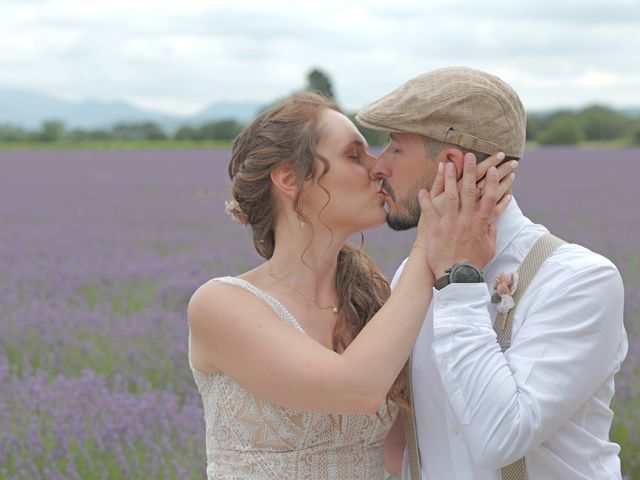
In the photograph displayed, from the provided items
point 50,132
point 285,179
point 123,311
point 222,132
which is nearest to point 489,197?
point 285,179

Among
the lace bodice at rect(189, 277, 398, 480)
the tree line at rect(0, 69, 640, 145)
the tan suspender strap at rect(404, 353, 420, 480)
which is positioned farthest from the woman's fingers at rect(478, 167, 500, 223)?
the tree line at rect(0, 69, 640, 145)

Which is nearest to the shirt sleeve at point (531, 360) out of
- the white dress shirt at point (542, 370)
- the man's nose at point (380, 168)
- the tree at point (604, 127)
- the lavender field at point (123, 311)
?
the white dress shirt at point (542, 370)

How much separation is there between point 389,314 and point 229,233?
7.84 m

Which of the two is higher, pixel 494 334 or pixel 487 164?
pixel 487 164

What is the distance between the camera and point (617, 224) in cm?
998

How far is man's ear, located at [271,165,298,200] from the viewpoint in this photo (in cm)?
225

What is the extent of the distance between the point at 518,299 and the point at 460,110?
0.39 m

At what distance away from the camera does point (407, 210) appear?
6.91ft

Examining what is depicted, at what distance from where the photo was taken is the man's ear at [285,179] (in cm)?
225

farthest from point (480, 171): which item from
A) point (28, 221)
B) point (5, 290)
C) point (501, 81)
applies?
point (28, 221)

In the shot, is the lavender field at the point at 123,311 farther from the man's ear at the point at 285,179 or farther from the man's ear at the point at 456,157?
the man's ear at the point at 456,157

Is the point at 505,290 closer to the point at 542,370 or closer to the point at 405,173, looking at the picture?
the point at 542,370

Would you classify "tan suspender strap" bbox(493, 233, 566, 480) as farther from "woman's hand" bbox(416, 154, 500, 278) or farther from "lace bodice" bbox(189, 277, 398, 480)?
"lace bodice" bbox(189, 277, 398, 480)

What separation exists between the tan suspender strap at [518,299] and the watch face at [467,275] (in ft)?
0.28
